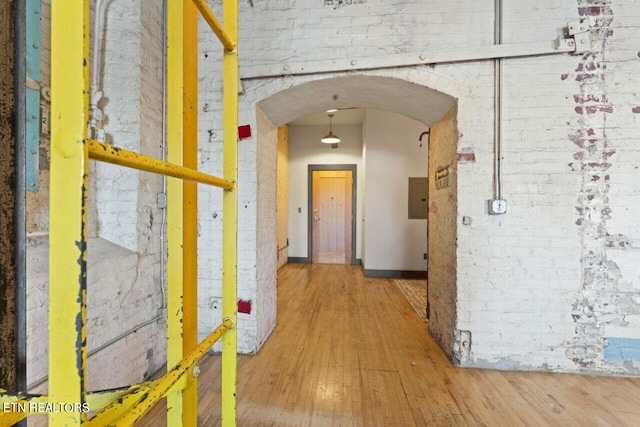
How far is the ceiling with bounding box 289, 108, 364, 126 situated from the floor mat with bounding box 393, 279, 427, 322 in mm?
3065

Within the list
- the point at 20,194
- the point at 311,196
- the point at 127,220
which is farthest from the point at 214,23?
the point at 311,196

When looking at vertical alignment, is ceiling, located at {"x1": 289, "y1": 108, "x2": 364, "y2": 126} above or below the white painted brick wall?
above

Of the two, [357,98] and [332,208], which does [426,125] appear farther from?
[332,208]

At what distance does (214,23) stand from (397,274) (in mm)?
4629

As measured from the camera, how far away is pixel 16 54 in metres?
0.79

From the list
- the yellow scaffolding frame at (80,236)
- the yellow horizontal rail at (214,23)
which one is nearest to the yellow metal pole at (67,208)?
the yellow scaffolding frame at (80,236)

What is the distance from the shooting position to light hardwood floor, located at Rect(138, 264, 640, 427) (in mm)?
1615

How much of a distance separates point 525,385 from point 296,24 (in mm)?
3010

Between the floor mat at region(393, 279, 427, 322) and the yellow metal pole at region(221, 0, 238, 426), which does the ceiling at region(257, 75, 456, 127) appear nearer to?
the yellow metal pole at region(221, 0, 238, 426)

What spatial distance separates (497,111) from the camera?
207 centimetres

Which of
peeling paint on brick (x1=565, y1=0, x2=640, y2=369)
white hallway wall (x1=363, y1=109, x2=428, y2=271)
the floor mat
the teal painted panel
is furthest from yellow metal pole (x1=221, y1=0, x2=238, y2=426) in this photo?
white hallway wall (x1=363, y1=109, x2=428, y2=271)

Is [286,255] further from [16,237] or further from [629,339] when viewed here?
[16,237]

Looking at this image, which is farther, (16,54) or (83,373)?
(16,54)

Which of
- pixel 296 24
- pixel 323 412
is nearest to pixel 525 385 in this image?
pixel 323 412
